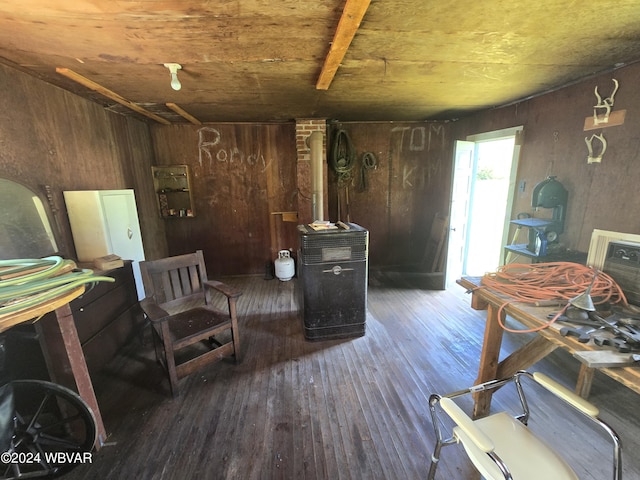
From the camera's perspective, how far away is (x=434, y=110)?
11.2 ft

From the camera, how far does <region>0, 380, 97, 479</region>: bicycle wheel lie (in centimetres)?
131

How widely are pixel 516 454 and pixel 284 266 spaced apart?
3.32 meters

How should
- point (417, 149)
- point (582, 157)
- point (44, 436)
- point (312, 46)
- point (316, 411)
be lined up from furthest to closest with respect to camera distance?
point (417, 149) → point (582, 157) → point (316, 411) → point (312, 46) → point (44, 436)

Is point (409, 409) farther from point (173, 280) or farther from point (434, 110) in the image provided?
point (434, 110)

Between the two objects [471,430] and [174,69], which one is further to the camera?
[174,69]

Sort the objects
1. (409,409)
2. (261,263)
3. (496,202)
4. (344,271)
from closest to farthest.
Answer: (409,409), (344,271), (261,263), (496,202)

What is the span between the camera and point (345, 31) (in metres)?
1.38

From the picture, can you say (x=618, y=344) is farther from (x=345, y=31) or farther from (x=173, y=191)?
(x=173, y=191)

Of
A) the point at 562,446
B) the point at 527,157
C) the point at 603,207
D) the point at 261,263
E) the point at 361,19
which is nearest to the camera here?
the point at 361,19

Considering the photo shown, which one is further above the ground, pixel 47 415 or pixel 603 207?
pixel 603 207

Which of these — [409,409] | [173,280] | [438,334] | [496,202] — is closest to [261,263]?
[173,280]

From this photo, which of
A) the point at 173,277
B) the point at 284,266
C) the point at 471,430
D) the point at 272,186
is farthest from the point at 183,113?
the point at 471,430

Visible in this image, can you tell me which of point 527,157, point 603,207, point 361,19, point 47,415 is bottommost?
point 47,415

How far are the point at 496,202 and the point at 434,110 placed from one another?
14.3 ft
